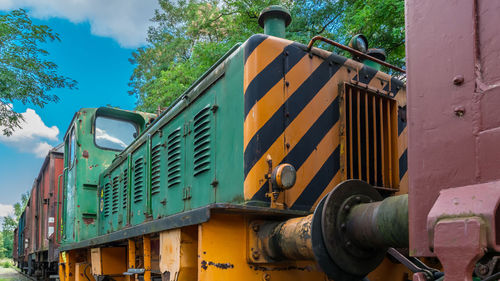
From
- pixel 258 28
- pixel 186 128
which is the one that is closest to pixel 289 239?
pixel 186 128

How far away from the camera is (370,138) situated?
11.0ft

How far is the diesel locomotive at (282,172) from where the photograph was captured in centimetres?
210

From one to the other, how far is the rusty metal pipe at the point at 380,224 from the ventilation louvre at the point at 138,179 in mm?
3229

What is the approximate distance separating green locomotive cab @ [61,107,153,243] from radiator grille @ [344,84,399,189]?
188 inches

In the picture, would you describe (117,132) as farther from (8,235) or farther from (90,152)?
(8,235)

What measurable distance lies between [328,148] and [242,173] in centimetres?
72

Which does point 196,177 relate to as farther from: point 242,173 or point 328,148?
point 328,148

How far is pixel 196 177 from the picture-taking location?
3.43 m

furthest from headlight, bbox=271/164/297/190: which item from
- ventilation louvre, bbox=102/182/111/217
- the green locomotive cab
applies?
the green locomotive cab

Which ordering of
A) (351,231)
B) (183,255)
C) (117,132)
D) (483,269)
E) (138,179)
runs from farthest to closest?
(117,132)
(138,179)
(183,255)
(351,231)
(483,269)

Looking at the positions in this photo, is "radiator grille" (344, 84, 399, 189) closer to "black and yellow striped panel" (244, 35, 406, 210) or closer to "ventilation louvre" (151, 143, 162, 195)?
"black and yellow striped panel" (244, 35, 406, 210)

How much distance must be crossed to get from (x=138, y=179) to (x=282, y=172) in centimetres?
283

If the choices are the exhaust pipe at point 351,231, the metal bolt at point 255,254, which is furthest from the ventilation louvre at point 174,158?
the exhaust pipe at point 351,231

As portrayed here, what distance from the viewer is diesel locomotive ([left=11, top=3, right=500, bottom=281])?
2.10 metres
